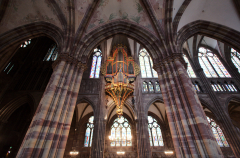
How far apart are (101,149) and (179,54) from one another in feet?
24.8

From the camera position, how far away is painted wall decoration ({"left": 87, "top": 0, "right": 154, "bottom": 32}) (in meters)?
7.80

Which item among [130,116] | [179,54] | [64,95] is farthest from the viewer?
[130,116]

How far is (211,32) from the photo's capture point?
303 inches

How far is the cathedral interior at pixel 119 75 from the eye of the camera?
4.62 m

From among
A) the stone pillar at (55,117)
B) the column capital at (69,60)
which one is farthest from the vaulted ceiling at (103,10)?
the stone pillar at (55,117)

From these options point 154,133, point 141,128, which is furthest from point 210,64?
point 141,128

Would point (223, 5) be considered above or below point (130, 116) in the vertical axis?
above

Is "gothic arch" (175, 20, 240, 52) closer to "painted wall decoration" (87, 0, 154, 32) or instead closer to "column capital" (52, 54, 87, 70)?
"painted wall decoration" (87, 0, 154, 32)

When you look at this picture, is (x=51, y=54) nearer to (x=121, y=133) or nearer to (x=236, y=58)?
(x=121, y=133)

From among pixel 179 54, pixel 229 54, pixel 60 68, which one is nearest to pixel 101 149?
pixel 60 68

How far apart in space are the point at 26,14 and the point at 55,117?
6655mm

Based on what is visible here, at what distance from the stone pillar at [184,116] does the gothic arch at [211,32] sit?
2235 mm

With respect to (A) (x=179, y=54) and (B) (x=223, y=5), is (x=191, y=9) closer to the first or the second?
(B) (x=223, y=5)

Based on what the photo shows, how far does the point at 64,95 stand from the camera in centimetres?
522
